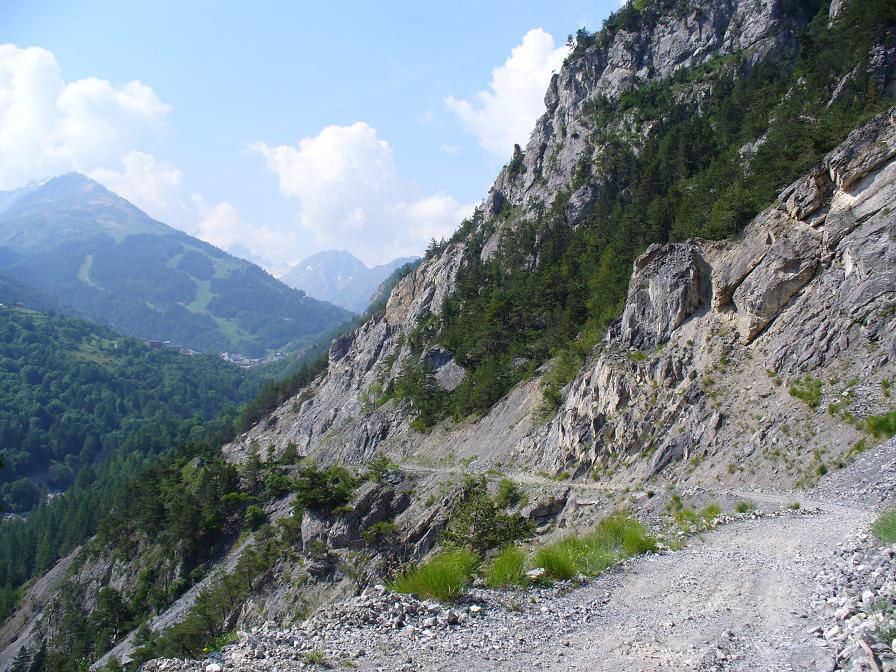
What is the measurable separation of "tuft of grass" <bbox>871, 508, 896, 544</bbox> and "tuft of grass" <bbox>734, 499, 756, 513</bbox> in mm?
10594

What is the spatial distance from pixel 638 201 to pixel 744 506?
51.3 m

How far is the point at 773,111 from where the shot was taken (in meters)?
58.8

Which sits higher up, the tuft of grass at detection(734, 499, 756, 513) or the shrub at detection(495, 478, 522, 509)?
the tuft of grass at detection(734, 499, 756, 513)

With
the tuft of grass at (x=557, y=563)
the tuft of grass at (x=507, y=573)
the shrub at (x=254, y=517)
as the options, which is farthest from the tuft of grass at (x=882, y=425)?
the shrub at (x=254, y=517)

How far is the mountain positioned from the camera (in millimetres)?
10664

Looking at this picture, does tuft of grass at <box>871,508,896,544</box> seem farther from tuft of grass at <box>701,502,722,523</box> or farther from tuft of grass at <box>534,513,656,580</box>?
tuft of grass at <box>701,502,722,523</box>

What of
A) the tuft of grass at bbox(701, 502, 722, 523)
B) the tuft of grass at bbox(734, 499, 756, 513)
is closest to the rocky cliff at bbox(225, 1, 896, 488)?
the tuft of grass at bbox(734, 499, 756, 513)

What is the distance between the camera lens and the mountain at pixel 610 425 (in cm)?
1066

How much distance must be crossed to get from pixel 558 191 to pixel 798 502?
7548cm

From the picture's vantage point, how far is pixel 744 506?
21.9m

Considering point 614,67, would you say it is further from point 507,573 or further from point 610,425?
point 507,573

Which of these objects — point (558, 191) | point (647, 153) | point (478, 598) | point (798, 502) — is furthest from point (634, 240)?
point (478, 598)

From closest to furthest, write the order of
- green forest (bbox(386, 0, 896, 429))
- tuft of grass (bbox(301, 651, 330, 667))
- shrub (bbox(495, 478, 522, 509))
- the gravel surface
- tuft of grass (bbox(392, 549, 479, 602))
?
the gravel surface < tuft of grass (bbox(301, 651, 330, 667)) < tuft of grass (bbox(392, 549, 479, 602)) < shrub (bbox(495, 478, 522, 509)) < green forest (bbox(386, 0, 896, 429))

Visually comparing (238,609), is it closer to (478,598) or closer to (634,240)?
(478,598)
